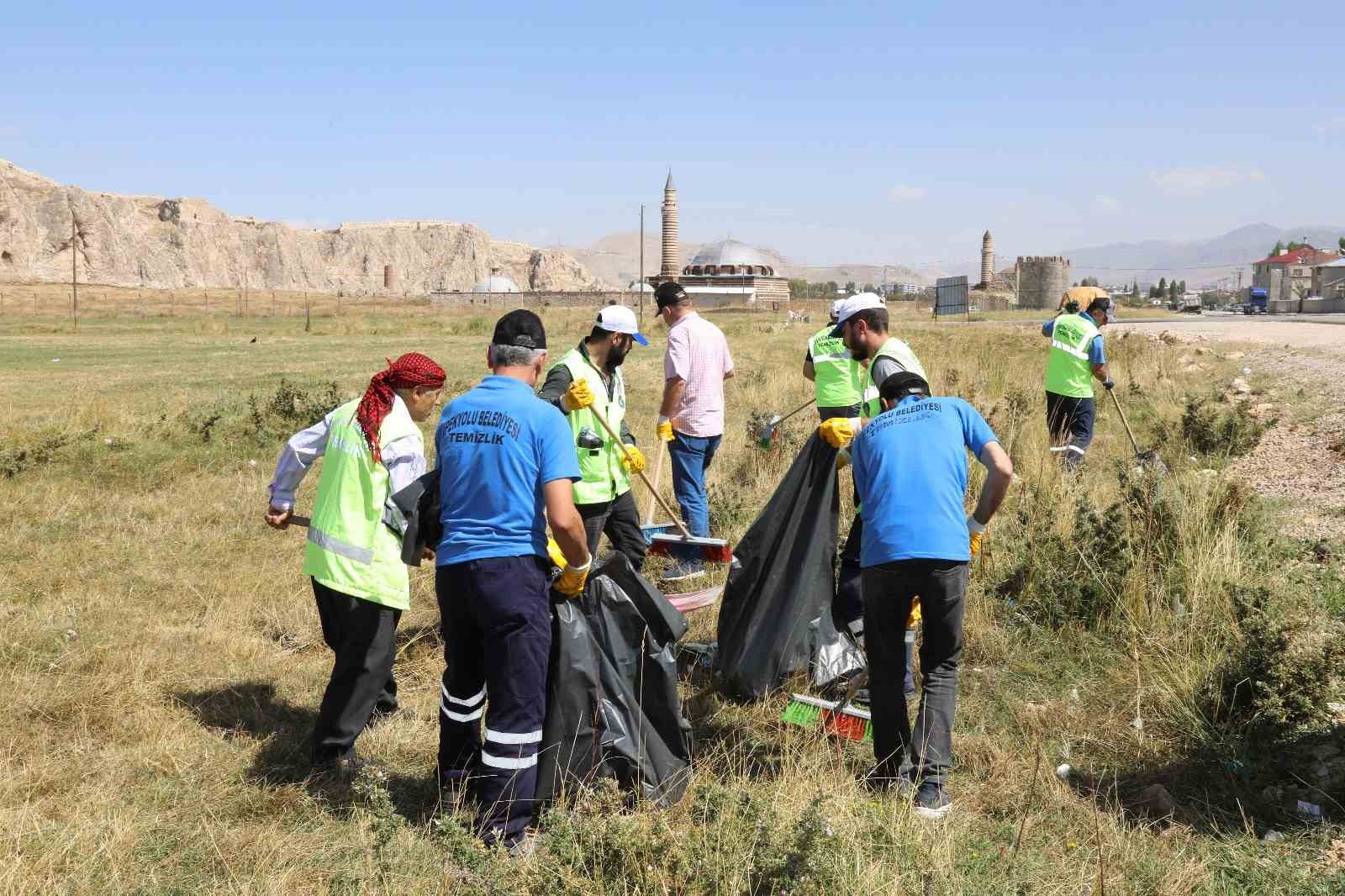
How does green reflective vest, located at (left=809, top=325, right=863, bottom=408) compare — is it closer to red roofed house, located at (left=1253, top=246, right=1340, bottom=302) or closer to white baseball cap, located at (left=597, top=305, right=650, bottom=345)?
white baseball cap, located at (left=597, top=305, right=650, bottom=345)

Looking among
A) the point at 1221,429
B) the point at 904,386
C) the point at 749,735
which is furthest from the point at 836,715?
the point at 1221,429

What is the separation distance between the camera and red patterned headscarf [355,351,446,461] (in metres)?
3.95

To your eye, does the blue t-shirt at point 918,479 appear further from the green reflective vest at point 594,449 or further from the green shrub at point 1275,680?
the green reflective vest at point 594,449

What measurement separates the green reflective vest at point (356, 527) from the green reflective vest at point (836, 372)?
3.60 metres

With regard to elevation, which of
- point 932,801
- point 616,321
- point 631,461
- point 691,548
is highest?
point 616,321

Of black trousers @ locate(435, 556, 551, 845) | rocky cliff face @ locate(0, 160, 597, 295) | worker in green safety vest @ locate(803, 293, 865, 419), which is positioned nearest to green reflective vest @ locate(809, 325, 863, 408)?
worker in green safety vest @ locate(803, 293, 865, 419)

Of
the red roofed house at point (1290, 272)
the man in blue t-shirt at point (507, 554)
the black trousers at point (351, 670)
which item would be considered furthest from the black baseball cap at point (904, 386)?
the red roofed house at point (1290, 272)

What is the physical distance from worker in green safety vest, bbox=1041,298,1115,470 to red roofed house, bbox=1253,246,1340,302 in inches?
2143

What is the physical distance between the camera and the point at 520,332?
3.59 metres

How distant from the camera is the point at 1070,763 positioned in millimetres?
4086

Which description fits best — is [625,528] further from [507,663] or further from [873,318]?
[507,663]

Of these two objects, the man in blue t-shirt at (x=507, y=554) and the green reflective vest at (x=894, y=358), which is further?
the green reflective vest at (x=894, y=358)

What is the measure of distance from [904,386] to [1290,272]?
9693 centimetres

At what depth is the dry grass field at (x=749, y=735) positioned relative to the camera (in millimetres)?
3098
